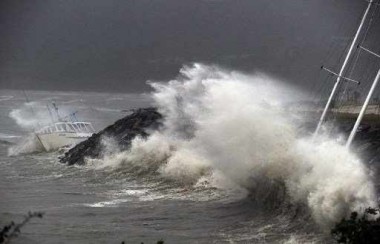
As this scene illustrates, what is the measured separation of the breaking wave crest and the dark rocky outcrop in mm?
821

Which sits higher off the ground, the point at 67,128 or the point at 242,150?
the point at 242,150

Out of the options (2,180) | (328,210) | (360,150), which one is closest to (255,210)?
(328,210)

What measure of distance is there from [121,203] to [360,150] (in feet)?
31.6

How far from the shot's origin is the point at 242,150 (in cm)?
2734

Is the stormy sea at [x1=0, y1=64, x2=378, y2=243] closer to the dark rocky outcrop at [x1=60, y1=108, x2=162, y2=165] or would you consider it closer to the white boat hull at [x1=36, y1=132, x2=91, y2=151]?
the dark rocky outcrop at [x1=60, y1=108, x2=162, y2=165]

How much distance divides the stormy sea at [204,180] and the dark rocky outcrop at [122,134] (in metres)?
0.46

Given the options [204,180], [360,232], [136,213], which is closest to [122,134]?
[204,180]

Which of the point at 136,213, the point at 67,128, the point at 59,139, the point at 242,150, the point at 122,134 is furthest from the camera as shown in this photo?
the point at 67,128

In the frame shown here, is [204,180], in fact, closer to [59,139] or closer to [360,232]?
Answer: [360,232]

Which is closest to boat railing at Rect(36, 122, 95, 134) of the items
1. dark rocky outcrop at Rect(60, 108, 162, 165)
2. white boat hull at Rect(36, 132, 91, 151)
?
white boat hull at Rect(36, 132, 91, 151)

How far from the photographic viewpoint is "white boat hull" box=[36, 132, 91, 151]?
47781 mm

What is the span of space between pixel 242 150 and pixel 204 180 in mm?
2078

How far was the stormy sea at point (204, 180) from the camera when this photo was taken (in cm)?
1848

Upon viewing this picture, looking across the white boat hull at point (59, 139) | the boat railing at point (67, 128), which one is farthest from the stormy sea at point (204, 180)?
the boat railing at point (67, 128)
